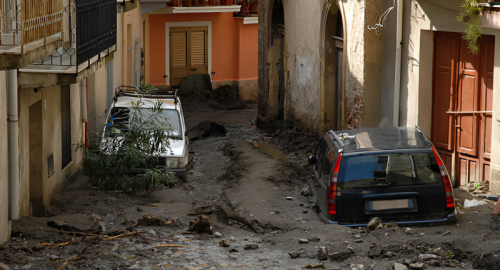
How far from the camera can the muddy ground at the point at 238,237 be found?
748cm

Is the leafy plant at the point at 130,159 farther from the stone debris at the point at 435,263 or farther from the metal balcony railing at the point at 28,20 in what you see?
the stone debris at the point at 435,263

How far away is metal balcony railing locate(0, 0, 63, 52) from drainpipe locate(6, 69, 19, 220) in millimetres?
768

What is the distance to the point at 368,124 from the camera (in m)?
14.5

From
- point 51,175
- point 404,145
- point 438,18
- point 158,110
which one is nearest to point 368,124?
point 438,18

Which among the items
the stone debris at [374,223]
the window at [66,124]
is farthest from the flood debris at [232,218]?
the window at [66,124]

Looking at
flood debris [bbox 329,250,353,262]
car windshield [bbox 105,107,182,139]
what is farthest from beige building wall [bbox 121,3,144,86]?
flood debris [bbox 329,250,353,262]

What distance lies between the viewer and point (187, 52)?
28.8 m

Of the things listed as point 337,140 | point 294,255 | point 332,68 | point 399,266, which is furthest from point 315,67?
point 399,266

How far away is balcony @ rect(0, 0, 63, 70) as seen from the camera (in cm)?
687

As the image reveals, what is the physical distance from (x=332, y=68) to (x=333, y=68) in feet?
0.08

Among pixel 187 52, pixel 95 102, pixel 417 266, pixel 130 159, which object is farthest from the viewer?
pixel 187 52

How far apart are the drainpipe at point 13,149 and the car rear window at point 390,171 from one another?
4.20 meters

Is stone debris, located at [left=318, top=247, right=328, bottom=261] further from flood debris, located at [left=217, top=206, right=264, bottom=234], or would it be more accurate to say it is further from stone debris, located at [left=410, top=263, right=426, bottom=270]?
flood debris, located at [left=217, top=206, right=264, bottom=234]

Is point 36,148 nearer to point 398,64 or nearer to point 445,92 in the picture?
point 398,64
